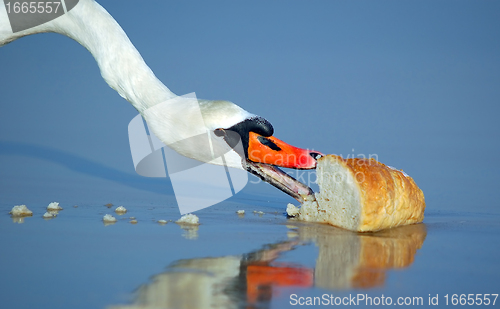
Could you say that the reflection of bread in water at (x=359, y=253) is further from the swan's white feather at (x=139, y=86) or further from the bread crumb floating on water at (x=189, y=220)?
the swan's white feather at (x=139, y=86)

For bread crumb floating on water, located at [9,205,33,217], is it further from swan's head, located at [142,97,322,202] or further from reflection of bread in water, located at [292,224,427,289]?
reflection of bread in water, located at [292,224,427,289]

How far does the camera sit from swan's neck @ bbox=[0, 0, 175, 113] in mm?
4734

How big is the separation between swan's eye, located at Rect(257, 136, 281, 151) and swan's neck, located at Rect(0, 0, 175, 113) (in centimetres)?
102

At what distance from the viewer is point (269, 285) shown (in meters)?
2.58

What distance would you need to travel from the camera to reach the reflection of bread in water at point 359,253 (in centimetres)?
276

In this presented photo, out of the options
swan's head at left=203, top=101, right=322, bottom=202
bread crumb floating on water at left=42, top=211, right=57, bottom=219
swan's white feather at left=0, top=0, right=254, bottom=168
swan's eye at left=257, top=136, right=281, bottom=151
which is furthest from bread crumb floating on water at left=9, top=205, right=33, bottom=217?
swan's eye at left=257, top=136, right=281, bottom=151

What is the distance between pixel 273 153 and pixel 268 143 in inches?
4.2

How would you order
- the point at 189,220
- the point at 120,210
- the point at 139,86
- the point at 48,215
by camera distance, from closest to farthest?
the point at 189,220, the point at 48,215, the point at 139,86, the point at 120,210

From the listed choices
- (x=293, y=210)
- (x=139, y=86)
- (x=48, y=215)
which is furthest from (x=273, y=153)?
(x=48, y=215)

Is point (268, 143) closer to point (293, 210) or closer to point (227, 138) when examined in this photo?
point (227, 138)

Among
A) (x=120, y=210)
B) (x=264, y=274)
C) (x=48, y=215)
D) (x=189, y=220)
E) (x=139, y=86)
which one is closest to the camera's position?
(x=264, y=274)

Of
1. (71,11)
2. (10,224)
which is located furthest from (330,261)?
(71,11)

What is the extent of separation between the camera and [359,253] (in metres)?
3.49

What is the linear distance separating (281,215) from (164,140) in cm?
160
